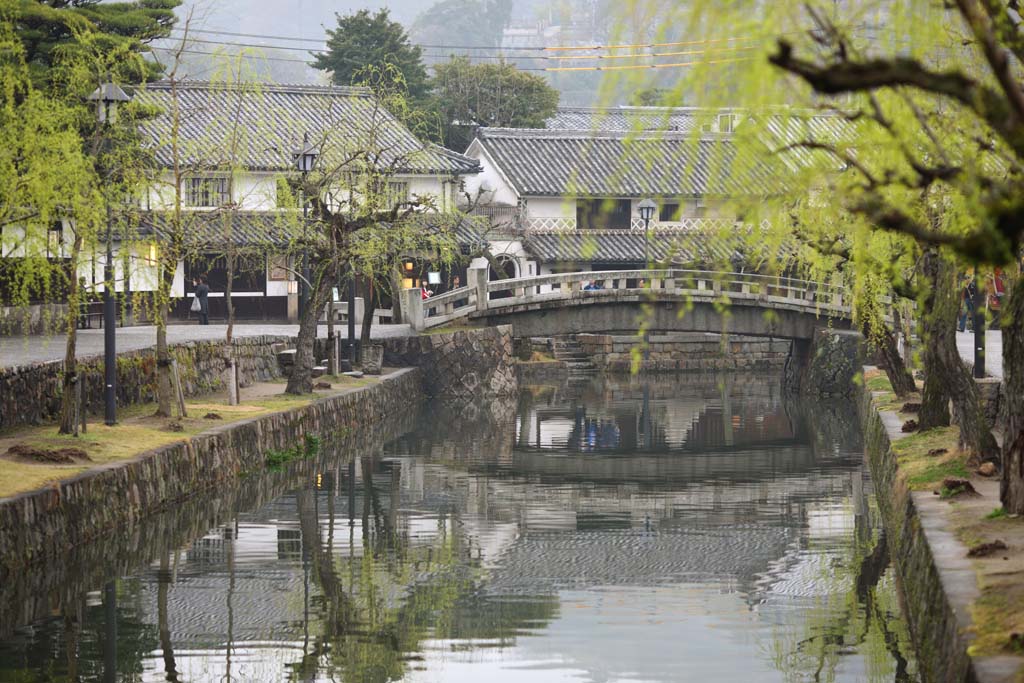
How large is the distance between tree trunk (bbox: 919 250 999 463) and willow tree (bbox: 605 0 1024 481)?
15 centimetres

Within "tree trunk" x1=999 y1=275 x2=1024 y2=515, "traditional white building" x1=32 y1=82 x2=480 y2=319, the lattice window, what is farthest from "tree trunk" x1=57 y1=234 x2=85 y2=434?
"traditional white building" x1=32 y1=82 x2=480 y2=319

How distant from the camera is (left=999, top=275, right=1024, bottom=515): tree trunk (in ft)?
44.4

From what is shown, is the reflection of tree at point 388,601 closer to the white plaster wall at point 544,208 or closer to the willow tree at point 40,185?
the willow tree at point 40,185

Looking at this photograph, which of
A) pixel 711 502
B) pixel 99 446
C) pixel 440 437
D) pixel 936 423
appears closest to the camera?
pixel 99 446

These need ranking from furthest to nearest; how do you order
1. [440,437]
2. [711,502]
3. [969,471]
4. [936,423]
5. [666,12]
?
[440,437] → [711,502] → [936,423] → [969,471] → [666,12]

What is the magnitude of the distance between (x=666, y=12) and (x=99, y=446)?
13014 mm

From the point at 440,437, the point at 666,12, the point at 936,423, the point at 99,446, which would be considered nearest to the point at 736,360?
the point at 440,437

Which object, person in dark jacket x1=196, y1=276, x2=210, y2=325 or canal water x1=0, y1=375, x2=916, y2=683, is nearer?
canal water x1=0, y1=375, x2=916, y2=683

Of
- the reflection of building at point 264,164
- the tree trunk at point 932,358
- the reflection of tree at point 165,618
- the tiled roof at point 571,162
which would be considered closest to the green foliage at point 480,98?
the tiled roof at point 571,162

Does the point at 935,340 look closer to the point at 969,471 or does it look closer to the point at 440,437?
the point at 969,471

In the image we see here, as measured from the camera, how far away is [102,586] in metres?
15.8

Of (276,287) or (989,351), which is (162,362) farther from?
(276,287)

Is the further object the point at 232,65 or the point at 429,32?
the point at 429,32

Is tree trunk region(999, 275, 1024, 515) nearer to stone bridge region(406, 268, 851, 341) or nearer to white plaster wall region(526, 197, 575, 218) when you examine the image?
stone bridge region(406, 268, 851, 341)
